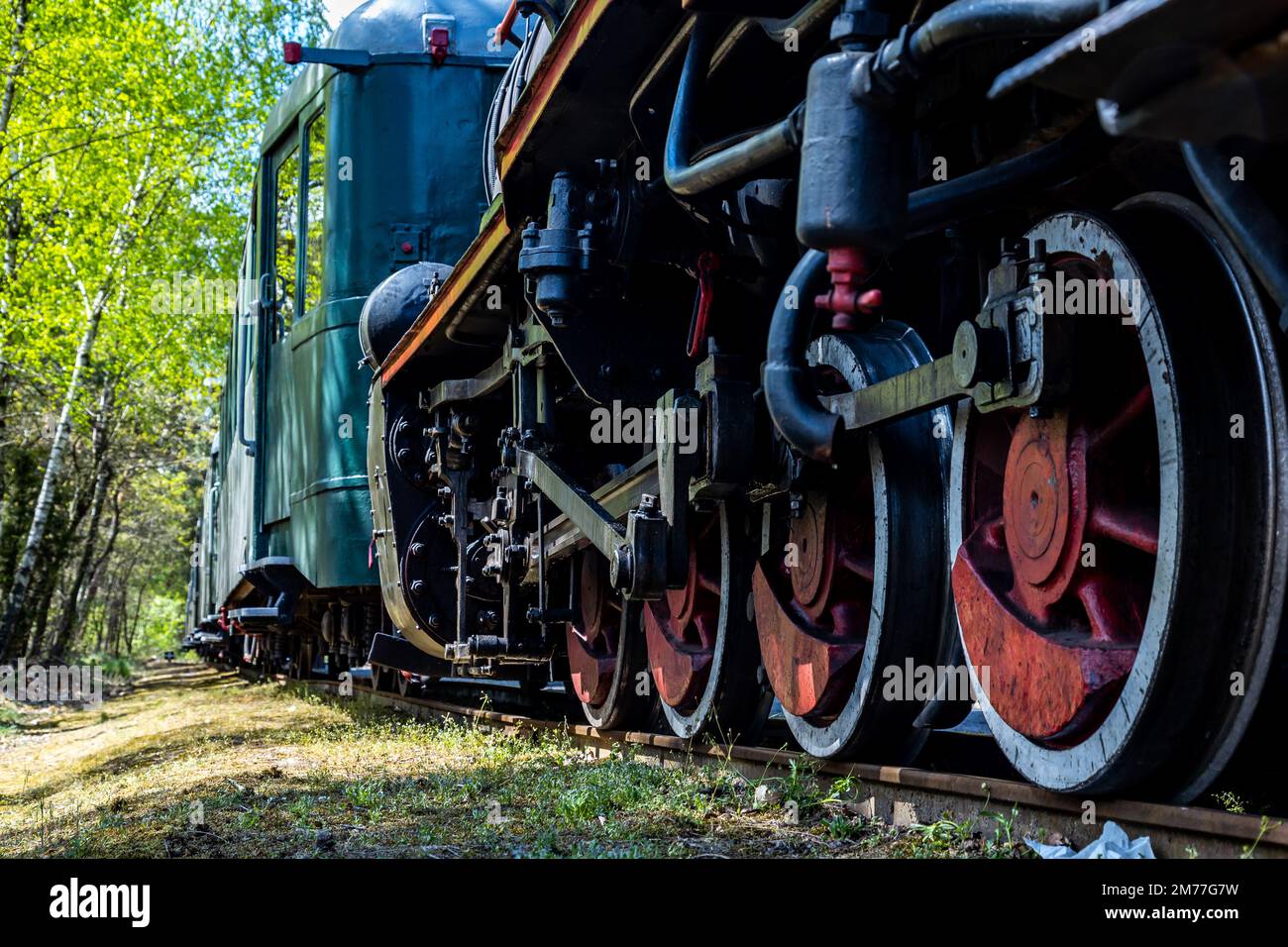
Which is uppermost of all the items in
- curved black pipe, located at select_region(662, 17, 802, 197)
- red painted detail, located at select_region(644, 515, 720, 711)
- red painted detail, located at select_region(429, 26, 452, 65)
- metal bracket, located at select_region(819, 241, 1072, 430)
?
red painted detail, located at select_region(429, 26, 452, 65)

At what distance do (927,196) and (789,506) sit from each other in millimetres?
1318

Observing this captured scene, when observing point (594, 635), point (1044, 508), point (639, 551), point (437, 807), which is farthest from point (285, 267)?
point (1044, 508)

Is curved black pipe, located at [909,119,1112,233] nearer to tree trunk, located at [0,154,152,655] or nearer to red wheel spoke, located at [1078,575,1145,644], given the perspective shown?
red wheel spoke, located at [1078,575,1145,644]

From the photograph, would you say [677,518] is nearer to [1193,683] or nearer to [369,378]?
[1193,683]

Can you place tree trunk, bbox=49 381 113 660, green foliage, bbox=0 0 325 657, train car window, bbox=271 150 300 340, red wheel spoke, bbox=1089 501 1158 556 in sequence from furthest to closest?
tree trunk, bbox=49 381 113 660
green foliage, bbox=0 0 325 657
train car window, bbox=271 150 300 340
red wheel spoke, bbox=1089 501 1158 556

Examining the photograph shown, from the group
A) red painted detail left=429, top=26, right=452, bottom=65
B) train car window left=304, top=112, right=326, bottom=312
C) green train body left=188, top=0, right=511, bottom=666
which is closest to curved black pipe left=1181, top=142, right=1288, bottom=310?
green train body left=188, top=0, right=511, bottom=666

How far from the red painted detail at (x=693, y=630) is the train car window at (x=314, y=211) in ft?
12.7

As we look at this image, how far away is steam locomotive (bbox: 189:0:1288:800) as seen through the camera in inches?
83.4

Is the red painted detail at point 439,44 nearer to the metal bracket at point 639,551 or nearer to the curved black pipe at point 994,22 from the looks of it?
the metal bracket at point 639,551

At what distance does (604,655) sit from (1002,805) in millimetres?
3019

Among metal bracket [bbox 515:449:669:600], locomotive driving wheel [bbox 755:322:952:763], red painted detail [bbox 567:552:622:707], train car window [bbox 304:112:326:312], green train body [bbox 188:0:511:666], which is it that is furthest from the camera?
train car window [bbox 304:112:326:312]

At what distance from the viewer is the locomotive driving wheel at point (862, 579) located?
3109 millimetres

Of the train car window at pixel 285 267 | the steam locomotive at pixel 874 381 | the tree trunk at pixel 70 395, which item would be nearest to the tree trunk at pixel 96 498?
the tree trunk at pixel 70 395
